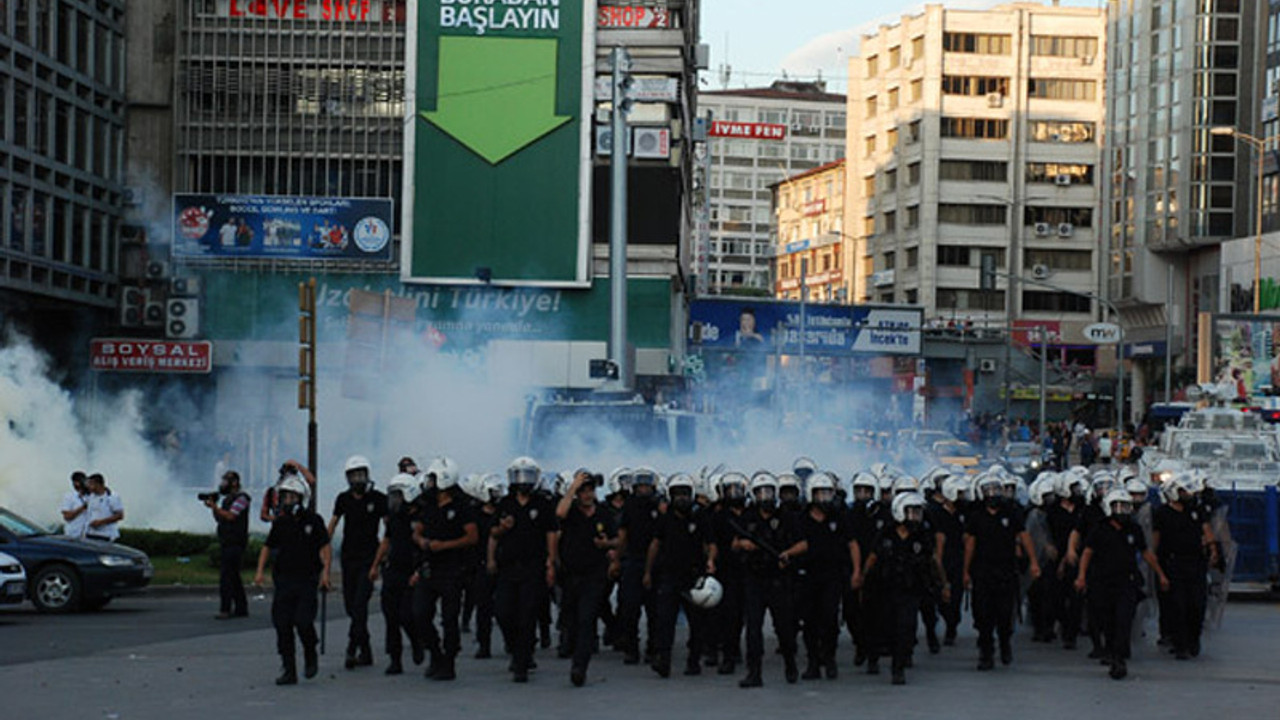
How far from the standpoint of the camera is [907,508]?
16031 mm

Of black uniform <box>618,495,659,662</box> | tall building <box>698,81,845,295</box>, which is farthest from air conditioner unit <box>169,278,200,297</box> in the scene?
tall building <box>698,81,845,295</box>

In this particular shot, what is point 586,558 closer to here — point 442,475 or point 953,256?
point 442,475

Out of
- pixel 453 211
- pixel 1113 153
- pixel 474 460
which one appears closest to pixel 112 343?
pixel 474 460

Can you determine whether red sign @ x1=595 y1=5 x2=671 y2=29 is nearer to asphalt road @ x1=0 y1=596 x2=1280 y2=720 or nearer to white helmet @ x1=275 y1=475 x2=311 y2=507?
asphalt road @ x1=0 y1=596 x2=1280 y2=720

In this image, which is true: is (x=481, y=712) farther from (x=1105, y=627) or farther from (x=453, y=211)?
(x=453, y=211)

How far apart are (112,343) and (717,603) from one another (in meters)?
23.9

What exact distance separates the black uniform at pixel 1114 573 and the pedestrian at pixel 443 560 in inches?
204

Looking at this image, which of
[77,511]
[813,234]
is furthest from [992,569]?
[813,234]

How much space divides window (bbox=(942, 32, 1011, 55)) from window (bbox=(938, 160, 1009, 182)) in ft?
20.1

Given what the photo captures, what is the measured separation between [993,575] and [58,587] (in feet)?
36.1

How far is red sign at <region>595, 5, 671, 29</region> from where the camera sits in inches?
2082

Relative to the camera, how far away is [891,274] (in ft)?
368

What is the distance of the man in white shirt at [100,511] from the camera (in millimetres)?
23844

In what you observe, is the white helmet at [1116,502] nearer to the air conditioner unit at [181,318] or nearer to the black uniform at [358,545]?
the black uniform at [358,545]
